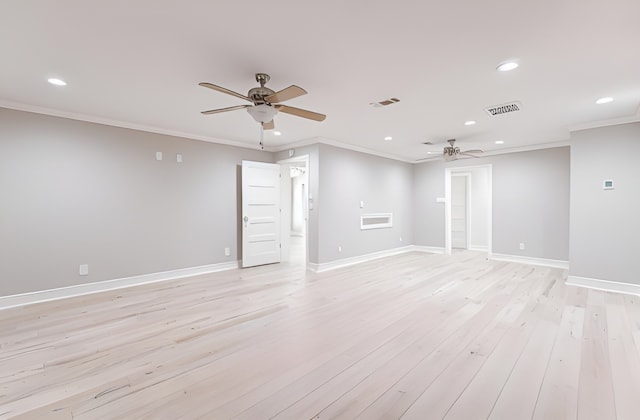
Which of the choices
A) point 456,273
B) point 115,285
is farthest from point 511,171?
point 115,285

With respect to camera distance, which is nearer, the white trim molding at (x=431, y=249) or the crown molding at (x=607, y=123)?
the crown molding at (x=607, y=123)

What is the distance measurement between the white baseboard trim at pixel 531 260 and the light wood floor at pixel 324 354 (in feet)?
6.21

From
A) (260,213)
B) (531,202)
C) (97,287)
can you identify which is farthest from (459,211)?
(97,287)

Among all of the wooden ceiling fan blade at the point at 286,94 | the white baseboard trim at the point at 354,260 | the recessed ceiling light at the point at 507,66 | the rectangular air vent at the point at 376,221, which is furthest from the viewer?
the rectangular air vent at the point at 376,221

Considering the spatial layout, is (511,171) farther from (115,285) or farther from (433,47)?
(115,285)

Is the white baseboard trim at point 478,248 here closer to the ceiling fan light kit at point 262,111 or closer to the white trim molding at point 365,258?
the white trim molding at point 365,258

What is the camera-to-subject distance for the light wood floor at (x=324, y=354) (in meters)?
1.82

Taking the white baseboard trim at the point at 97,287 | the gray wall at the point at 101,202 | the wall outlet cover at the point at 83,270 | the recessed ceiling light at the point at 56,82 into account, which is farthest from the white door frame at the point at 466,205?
the wall outlet cover at the point at 83,270

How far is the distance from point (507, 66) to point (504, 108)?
1333mm

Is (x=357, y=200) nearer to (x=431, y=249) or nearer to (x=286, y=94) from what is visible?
(x=431, y=249)

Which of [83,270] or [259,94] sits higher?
[259,94]

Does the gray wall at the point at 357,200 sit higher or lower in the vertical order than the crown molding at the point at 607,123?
lower

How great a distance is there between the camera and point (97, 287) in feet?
13.8

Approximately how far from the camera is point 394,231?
7398 mm
